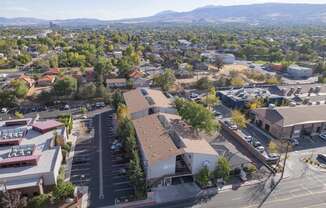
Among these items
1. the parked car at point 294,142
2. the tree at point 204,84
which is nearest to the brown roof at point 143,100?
the parked car at point 294,142

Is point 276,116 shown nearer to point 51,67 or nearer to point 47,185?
point 47,185

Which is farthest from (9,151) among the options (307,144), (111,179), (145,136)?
(307,144)

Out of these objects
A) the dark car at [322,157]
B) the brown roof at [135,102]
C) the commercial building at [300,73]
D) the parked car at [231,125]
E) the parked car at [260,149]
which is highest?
the brown roof at [135,102]

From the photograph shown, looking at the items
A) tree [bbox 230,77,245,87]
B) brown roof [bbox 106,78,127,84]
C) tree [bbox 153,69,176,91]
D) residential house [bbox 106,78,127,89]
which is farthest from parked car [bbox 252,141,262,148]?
brown roof [bbox 106,78,127,84]

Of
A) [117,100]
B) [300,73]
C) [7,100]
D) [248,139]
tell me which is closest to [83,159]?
[117,100]

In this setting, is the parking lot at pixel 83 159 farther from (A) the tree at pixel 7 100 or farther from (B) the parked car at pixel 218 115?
(B) the parked car at pixel 218 115

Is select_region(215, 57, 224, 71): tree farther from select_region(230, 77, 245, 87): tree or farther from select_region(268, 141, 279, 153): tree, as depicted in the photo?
select_region(268, 141, 279, 153): tree

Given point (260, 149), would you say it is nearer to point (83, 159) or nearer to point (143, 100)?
point (143, 100)
